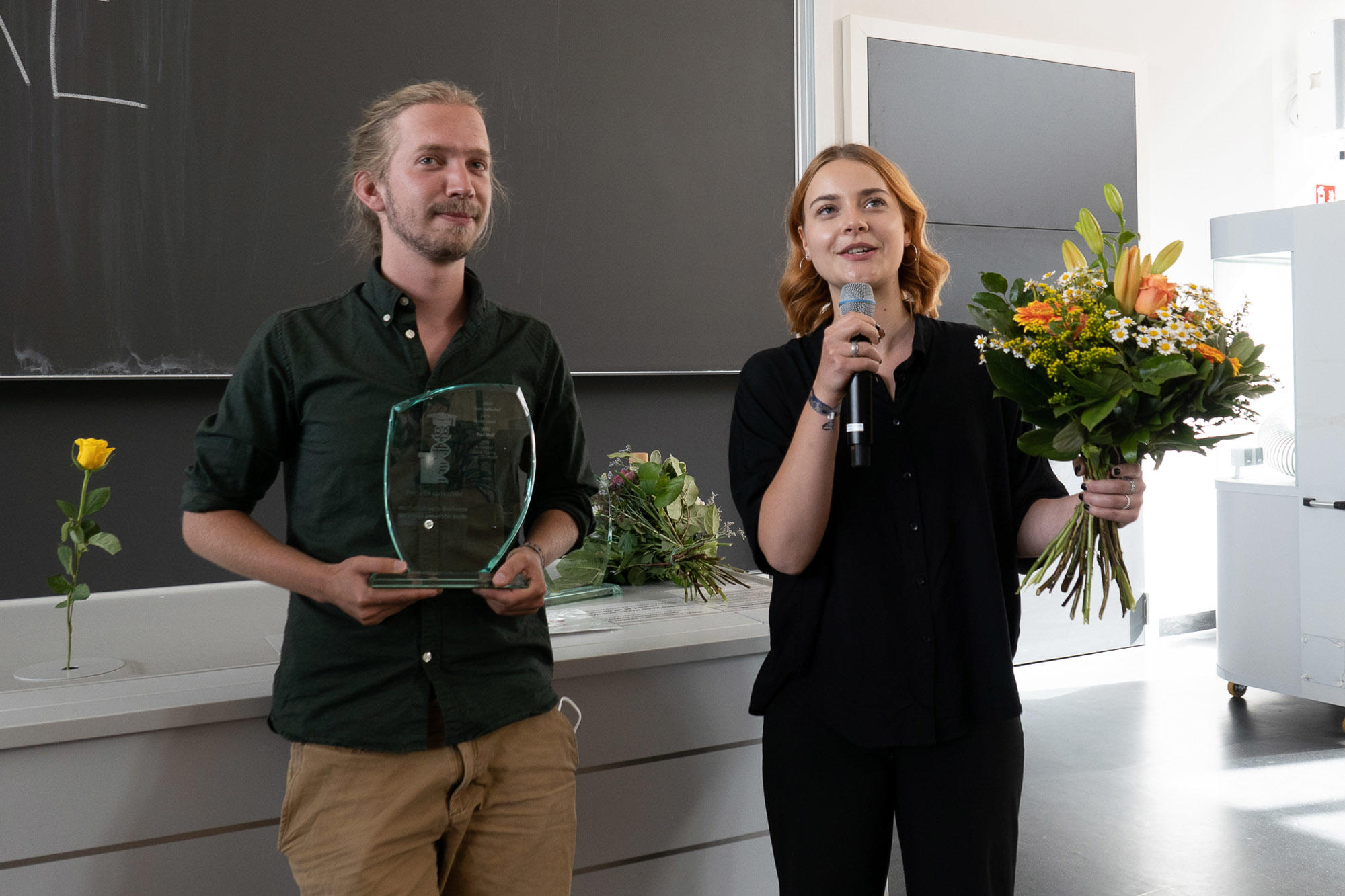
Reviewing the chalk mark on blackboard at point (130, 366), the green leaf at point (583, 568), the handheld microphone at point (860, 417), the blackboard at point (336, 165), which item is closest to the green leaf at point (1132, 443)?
the handheld microphone at point (860, 417)

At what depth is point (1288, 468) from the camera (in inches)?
166

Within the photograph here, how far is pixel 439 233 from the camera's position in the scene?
4.64 feet

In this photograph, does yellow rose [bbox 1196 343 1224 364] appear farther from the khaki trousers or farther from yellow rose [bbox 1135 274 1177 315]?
the khaki trousers

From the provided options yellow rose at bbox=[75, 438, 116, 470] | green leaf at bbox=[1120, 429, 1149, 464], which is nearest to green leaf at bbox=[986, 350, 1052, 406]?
green leaf at bbox=[1120, 429, 1149, 464]

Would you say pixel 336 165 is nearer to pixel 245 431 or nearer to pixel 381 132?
pixel 381 132

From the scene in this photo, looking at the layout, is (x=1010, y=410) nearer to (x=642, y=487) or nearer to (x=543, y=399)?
(x=543, y=399)

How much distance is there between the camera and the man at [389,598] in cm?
133

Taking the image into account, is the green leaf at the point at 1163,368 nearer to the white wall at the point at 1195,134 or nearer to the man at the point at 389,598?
the man at the point at 389,598

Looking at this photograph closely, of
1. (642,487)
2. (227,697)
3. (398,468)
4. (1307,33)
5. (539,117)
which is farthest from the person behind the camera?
(1307,33)

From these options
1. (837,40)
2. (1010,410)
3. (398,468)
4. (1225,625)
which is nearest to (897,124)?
(837,40)

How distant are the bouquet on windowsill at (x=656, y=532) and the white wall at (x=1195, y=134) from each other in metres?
3.69

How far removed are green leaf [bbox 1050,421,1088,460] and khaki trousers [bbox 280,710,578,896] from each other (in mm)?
833

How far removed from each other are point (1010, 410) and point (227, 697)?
4.31 ft

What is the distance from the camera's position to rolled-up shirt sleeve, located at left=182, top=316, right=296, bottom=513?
1379mm
